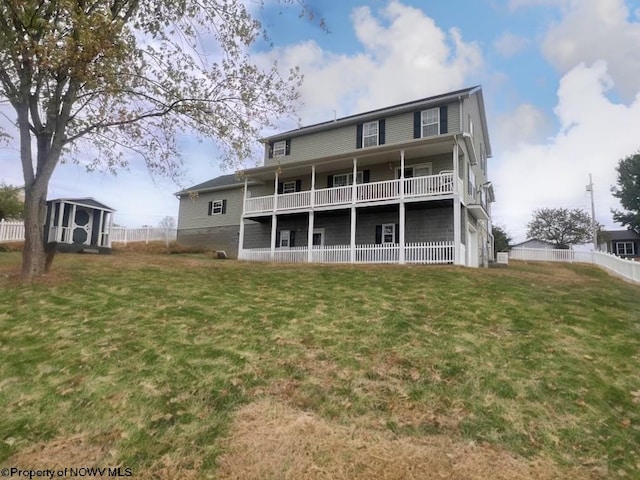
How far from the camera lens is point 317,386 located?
4949 millimetres

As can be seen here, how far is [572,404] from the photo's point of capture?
4617 mm

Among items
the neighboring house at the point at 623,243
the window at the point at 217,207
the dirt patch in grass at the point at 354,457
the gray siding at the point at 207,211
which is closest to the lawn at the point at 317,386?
the dirt patch in grass at the point at 354,457

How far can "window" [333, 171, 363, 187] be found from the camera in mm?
20631

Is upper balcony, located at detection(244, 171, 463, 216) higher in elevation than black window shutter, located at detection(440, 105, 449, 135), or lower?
lower

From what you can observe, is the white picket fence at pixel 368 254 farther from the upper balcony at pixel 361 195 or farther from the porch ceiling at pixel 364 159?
the porch ceiling at pixel 364 159

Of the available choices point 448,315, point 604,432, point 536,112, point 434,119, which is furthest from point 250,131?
point 536,112

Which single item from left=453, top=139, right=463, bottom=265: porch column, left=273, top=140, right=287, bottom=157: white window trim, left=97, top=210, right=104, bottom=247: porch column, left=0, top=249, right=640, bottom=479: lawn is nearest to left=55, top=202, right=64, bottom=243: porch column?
left=97, top=210, right=104, bottom=247: porch column

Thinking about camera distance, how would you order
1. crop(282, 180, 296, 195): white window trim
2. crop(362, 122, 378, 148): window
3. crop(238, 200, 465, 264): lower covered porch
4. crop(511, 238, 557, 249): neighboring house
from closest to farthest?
crop(238, 200, 465, 264): lower covered porch, crop(362, 122, 378, 148): window, crop(282, 180, 296, 195): white window trim, crop(511, 238, 557, 249): neighboring house

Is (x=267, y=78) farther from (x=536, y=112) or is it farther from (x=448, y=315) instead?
(x=536, y=112)

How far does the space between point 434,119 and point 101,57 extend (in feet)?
50.3

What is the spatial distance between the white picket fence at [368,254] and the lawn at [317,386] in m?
6.92

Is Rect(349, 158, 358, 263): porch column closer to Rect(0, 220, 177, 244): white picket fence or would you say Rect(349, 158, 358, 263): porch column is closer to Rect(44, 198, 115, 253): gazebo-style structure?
Rect(44, 198, 115, 253): gazebo-style structure

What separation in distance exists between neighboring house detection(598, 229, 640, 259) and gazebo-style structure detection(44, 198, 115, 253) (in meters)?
52.9

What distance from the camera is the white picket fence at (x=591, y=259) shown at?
1564 cm
